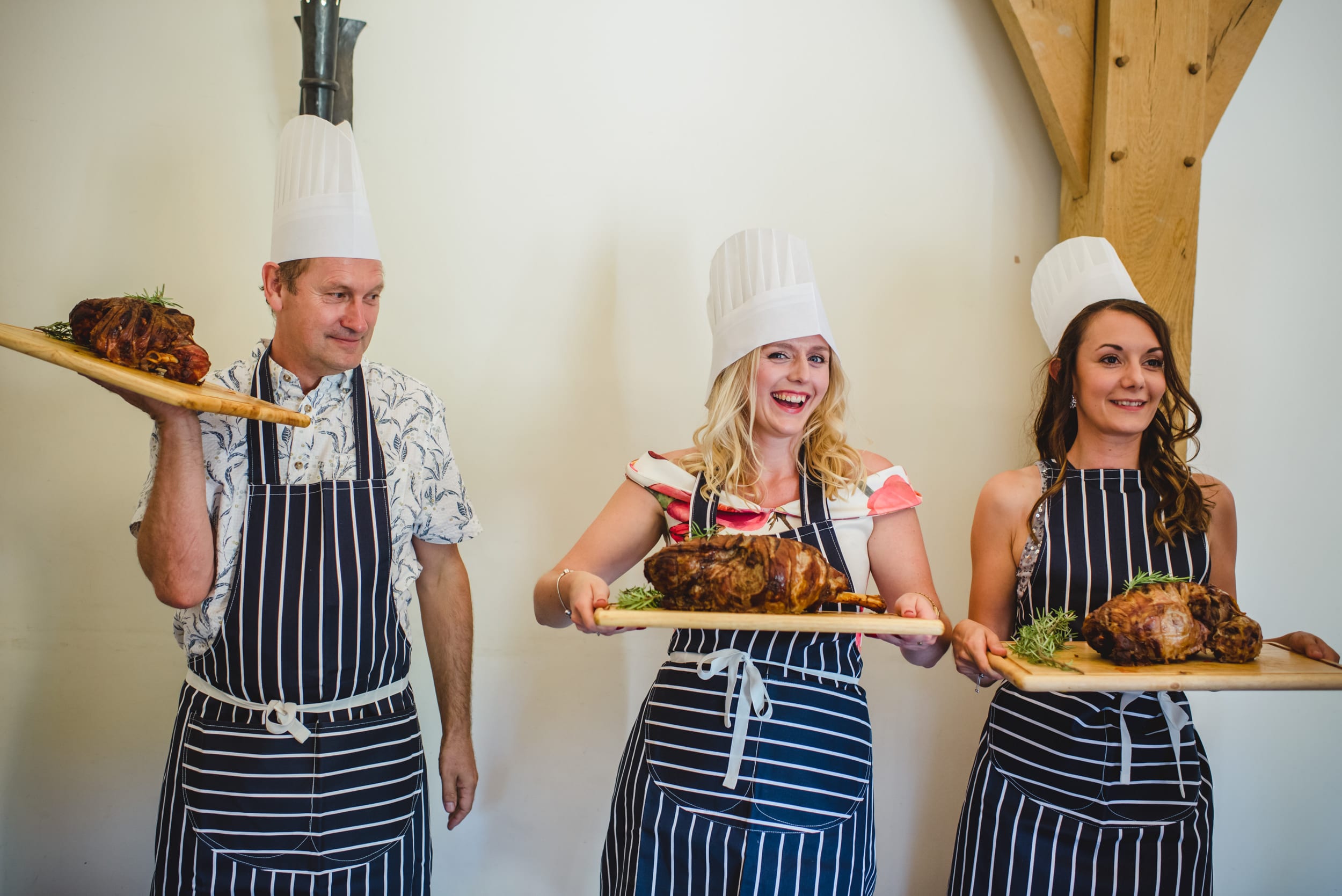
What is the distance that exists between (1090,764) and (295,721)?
6.03ft

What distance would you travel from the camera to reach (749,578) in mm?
1885

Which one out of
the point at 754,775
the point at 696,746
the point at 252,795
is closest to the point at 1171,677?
the point at 754,775

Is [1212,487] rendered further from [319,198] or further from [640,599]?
[319,198]

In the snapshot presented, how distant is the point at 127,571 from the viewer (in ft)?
9.77

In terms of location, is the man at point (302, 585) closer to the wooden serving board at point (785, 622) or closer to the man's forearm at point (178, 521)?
the man's forearm at point (178, 521)

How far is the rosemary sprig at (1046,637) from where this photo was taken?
6.06 feet

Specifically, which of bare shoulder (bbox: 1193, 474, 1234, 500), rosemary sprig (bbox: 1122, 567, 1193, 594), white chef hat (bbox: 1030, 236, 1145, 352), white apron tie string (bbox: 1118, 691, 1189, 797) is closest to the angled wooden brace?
white chef hat (bbox: 1030, 236, 1145, 352)

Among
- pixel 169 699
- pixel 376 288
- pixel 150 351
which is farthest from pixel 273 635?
pixel 169 699

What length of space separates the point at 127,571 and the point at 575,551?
69.3 inches

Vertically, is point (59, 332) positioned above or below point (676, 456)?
above

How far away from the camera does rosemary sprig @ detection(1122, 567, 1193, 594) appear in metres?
1.98

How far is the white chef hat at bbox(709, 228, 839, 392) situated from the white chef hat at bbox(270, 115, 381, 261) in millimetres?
901

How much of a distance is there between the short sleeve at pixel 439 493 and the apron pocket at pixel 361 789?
1.53 ft

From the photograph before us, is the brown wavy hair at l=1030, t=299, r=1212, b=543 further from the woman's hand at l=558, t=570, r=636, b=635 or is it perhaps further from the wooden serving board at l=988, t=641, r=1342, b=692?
the woman's hand at l=558, t=570, r=636, b=635
